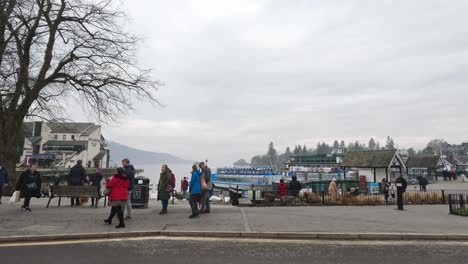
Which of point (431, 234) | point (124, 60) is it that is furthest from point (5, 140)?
point (431, 234)

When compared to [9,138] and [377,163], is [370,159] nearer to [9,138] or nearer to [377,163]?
[377,163]

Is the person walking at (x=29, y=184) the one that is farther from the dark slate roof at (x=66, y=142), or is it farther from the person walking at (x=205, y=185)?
the dark slate roof at (x=66, y=142)

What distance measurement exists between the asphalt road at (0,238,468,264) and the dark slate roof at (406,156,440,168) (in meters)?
63.3

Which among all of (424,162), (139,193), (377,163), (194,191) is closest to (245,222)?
(194,191)

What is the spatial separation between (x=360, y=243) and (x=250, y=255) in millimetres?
2980

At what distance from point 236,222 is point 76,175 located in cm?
815

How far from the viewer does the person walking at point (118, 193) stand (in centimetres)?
1030

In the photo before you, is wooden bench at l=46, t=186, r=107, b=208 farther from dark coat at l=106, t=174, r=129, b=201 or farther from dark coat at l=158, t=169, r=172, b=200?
dark coat at l=106, t=174, r=129, b=201

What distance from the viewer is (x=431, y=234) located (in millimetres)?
9570

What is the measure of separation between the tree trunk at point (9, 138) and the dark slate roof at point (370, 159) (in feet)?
103

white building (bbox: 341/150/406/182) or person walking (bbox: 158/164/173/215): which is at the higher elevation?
white building (bbox: 341/150/406/182)

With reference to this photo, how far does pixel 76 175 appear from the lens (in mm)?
15773

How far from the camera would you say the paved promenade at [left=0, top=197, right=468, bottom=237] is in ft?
32.9

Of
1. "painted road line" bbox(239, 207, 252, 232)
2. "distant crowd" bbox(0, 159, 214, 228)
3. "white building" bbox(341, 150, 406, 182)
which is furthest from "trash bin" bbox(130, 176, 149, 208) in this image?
"white building" bbox(341, 150, 406, 182)
